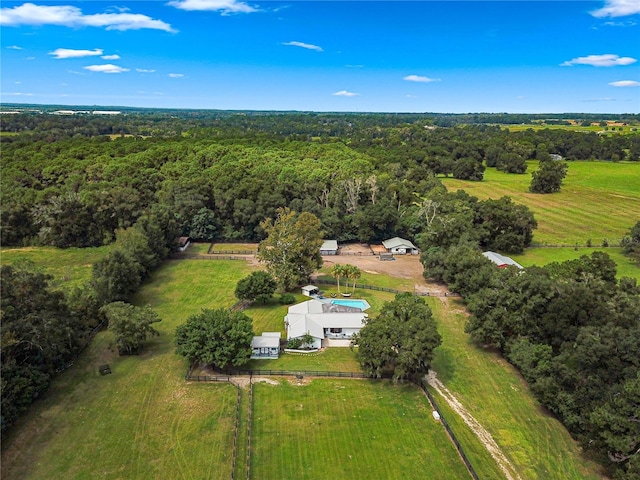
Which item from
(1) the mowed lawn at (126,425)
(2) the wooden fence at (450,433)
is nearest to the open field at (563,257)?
(2) the wooden fence at (450,433)

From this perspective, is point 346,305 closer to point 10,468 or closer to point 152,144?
point 10,468

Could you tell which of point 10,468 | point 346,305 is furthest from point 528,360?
point 10,468

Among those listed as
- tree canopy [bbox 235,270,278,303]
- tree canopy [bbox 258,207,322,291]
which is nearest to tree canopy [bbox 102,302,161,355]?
tree canopy [bbox 235,270,278,303]

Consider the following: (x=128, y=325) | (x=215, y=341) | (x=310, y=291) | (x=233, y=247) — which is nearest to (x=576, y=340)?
(x=215, y=341)

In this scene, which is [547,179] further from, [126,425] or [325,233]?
[126,425]

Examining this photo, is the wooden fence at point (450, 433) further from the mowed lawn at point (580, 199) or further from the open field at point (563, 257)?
the mowed lawn at point (580, 199)

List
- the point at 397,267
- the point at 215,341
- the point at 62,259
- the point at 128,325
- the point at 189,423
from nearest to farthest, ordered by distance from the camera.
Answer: the point at 189,423 → the point at 215,341 → the point at 128,325 → the point at 62,259 → the point at 397,267

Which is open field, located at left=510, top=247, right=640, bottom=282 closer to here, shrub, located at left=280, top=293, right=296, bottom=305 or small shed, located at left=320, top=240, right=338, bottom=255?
small shed, located at left=320, top=240, right=338, bottom=255
